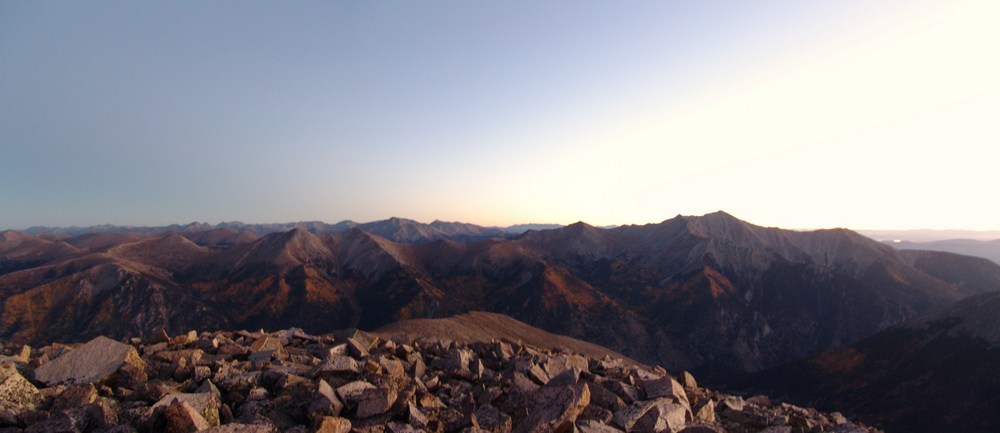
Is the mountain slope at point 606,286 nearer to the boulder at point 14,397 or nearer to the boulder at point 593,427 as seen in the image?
the boulder at point 593,427

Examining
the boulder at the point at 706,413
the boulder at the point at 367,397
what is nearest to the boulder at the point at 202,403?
the boulder at the point at 367,397

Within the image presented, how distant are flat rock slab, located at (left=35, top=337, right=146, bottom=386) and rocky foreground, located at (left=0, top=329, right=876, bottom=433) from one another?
0.10 feet

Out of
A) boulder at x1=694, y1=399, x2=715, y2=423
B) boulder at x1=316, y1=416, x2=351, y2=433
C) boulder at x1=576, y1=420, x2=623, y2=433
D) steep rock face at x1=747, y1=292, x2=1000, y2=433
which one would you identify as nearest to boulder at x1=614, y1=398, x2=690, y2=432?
boulder at x1=576, y1=420, x2=623, y2=433

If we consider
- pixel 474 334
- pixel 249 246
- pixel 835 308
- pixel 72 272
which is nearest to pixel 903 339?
pixel 835 308

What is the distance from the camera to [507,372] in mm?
14766

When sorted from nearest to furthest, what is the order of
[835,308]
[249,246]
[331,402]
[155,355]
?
[331,402] → [155,355] → [835,308] → [249,246]

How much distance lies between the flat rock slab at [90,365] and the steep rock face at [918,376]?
6403 centimetres

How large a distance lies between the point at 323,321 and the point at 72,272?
6922cm

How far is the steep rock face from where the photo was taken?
46.2 m

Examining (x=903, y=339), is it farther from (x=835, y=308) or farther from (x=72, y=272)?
(x=72, y=272)

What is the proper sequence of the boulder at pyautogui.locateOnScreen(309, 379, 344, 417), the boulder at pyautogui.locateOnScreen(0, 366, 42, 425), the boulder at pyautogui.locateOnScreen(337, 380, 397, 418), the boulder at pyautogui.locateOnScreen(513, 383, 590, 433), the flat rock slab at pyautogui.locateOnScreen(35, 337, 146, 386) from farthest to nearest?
1. the flat rock slab at pyautogui.locateOnScreen(35, 337, 146, 386)
2. the boulder at pyautogui.locateOnScreen(337, 380, 397, 418)
3. the boulder at pyautogui.locateOnScreen(309, 379, 344, 417)
4. the boulder at pyautogui.locateOnScreen(513, 383, 590, 433)
5. the boulder at pyautogui.locateOnScreen(0, 366, 42, 425)

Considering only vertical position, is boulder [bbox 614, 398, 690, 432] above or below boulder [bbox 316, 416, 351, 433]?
below

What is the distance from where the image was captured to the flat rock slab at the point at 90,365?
10531 millimetres

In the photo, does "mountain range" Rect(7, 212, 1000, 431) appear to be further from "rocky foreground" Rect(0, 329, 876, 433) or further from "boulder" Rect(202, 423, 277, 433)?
"boulder" Rect(202, 423, 277, 433)
